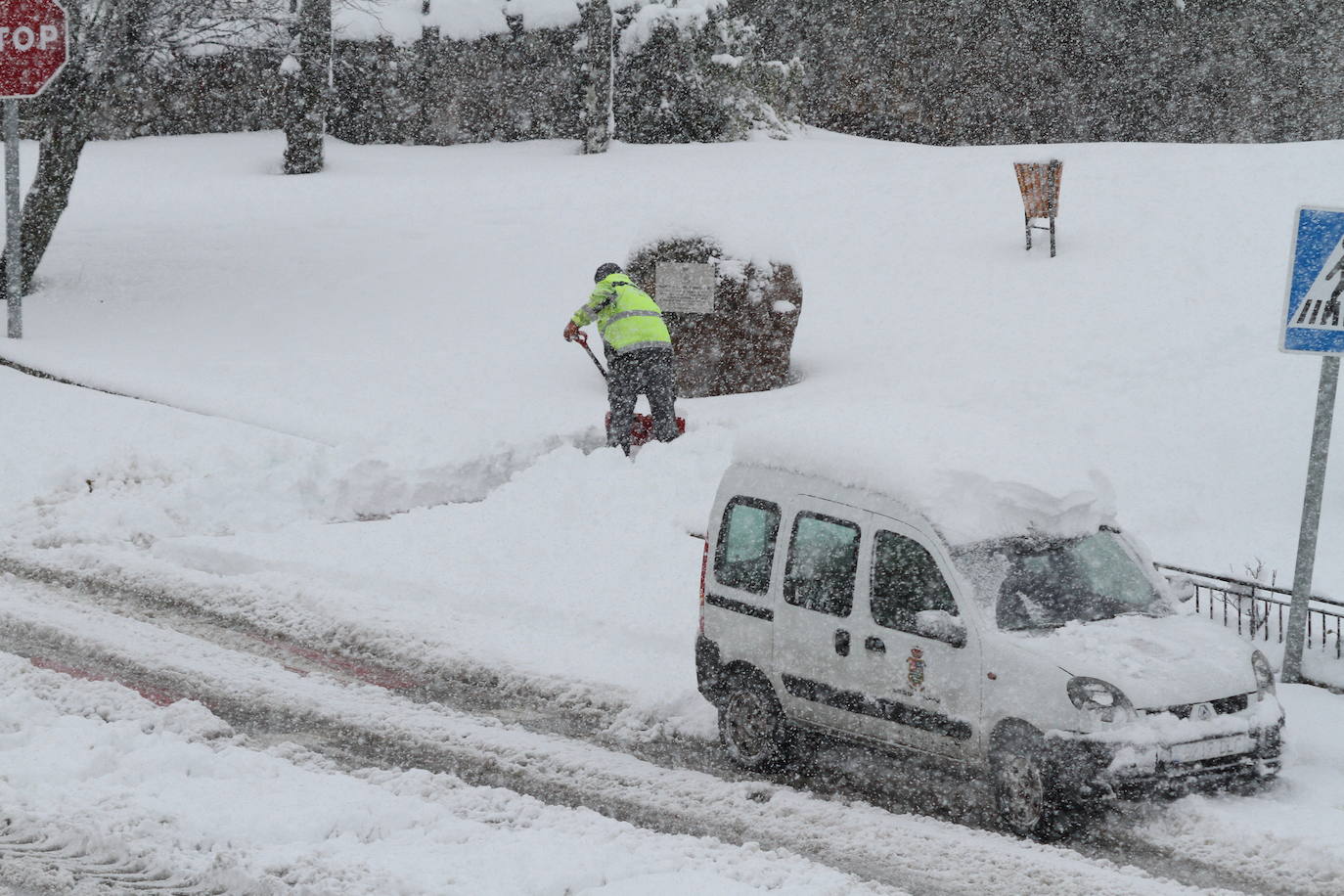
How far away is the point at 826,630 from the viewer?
26.1 ft

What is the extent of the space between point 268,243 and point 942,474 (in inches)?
709

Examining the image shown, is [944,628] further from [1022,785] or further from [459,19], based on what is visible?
[459,19]

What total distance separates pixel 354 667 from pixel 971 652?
4.00 m

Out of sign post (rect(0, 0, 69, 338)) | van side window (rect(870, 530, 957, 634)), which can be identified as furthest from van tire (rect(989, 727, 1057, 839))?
sign post (rect(0, 0, 69, 338))

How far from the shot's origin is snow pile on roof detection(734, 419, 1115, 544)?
7.75 m

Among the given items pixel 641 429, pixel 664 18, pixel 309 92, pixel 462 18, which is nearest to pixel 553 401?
pixel 641 429

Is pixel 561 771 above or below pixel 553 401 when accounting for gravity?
below

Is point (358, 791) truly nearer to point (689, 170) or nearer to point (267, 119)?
point (689, 170)

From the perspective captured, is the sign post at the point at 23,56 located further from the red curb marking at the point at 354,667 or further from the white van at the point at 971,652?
the white van at the point at 971,652

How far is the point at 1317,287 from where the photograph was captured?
28.5 ft

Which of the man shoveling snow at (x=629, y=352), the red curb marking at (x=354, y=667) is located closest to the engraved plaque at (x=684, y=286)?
the man shoveling snow at (x=629, y=352)

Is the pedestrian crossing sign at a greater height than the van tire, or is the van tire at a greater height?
the pedestrian crossing sign

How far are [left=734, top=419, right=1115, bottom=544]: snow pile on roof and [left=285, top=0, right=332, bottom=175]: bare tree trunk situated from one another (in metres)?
18.8

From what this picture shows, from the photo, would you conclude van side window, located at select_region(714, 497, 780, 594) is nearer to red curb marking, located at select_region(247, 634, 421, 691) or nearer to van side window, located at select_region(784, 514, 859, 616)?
van side window, located at select_region(784, 514, 859, 616)
